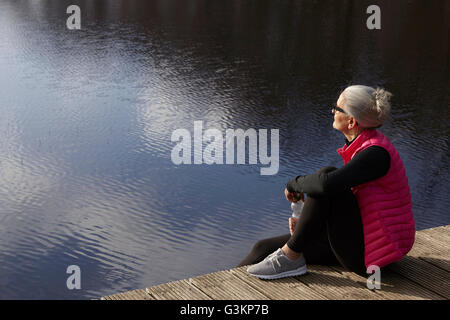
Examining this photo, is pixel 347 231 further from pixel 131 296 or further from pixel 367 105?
pixel 131 296

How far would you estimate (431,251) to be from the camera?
3564 mm

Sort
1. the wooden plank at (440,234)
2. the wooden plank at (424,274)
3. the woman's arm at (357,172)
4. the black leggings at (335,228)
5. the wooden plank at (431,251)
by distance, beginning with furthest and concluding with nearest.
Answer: the wooden plank at (440,234) → the wooden plank at (431,251) → the wooden plank at (424,274) → the black leggings at (335,228) → the woman's arm at (357,172)

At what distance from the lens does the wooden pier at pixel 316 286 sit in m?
2.99

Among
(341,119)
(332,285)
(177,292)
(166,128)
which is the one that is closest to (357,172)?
(341,119)

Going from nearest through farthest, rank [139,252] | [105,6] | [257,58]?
[139,252]
[257,58]
[105,6]

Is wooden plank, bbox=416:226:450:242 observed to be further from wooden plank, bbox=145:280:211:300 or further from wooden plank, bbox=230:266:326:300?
wooden plank, bbox=145:280:211:300

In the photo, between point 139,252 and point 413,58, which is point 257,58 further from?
point 139,252

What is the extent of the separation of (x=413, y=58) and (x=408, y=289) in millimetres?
9060

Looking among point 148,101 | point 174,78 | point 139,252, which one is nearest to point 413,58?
point 174,78

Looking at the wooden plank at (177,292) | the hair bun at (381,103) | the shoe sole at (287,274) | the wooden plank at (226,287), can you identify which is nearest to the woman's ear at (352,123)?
the hair bun at (381,103)

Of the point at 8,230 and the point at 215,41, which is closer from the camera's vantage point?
the point at 8,230

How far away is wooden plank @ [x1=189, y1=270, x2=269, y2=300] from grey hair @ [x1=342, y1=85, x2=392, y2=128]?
904 millimetres

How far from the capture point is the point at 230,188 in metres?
6.02

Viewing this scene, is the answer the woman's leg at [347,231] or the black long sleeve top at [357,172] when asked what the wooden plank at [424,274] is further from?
the black long sleeve top at [357,172]
